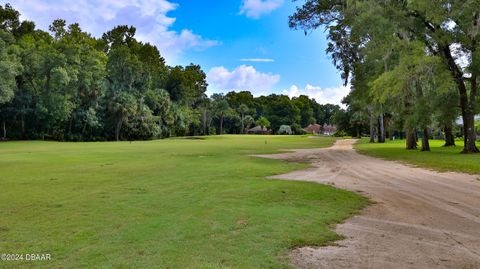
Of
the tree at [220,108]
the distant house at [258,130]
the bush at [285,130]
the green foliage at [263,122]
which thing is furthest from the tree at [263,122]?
the tree at [220,108]

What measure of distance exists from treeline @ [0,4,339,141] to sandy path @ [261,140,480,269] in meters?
44.6

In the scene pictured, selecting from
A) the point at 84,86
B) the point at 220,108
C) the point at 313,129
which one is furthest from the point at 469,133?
the point at 313,129

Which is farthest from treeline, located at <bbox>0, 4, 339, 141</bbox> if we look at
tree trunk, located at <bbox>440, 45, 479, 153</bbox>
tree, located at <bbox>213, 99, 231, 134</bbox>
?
tree trunk, located at <bbox>440, 45, 479, 153</bbox>

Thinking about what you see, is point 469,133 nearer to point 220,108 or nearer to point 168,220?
point 168,220

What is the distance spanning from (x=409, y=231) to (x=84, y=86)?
2414 inches

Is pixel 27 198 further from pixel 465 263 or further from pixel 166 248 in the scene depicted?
pixel 465 263

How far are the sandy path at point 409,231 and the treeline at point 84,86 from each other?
4464 cm

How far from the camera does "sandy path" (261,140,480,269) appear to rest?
5.03 meters

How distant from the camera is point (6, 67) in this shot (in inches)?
1689

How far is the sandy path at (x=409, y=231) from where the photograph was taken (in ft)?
16.5

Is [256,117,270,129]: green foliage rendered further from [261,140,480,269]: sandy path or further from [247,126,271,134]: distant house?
[261,140,480,269]: sandy path

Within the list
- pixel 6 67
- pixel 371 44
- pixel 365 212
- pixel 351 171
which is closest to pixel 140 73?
pixel 6 67

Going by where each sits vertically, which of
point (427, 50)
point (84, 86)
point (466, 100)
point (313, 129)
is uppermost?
point (84, 86)

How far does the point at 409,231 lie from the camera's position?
6.51 m
